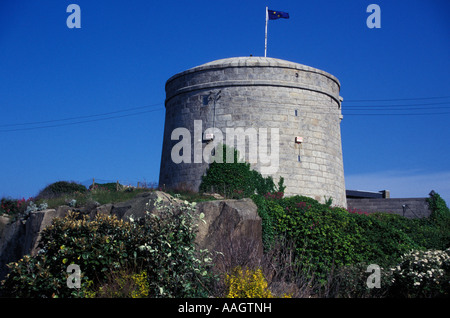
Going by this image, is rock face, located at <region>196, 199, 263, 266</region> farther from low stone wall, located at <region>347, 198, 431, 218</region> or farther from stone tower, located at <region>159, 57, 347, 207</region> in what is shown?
low stone wall, located at <region>347, 198, 431, 218</region>

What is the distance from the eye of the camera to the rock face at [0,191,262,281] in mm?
12453

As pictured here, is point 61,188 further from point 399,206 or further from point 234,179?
A: point 399,206

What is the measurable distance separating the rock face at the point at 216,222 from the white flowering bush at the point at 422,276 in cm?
384

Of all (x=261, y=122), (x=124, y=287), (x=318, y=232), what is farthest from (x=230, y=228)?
(x=261, y=122)

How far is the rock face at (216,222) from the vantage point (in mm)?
12453

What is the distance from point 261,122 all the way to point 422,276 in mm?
11848

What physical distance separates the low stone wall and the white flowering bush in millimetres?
12534

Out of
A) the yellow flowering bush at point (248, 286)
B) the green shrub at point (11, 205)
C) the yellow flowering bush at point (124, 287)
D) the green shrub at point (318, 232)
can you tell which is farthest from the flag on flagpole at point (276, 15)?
the yellow flowering bush at point (124, 287)

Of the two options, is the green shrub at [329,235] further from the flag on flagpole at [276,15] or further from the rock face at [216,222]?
the flag on flagpole at [276,15]

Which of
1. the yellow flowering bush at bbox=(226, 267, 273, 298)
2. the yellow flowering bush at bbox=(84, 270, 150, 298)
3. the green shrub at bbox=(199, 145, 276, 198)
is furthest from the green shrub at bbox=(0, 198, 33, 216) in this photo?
the yellow flowering bush at bbox=(226, 267, 273, 298)

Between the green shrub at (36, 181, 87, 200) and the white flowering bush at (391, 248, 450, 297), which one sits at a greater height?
the green shrub at (36, 181, 87, 200)

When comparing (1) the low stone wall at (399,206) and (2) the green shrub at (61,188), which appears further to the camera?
(1) the low stone wall at (399,206)

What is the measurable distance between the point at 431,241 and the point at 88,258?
12399 mm
